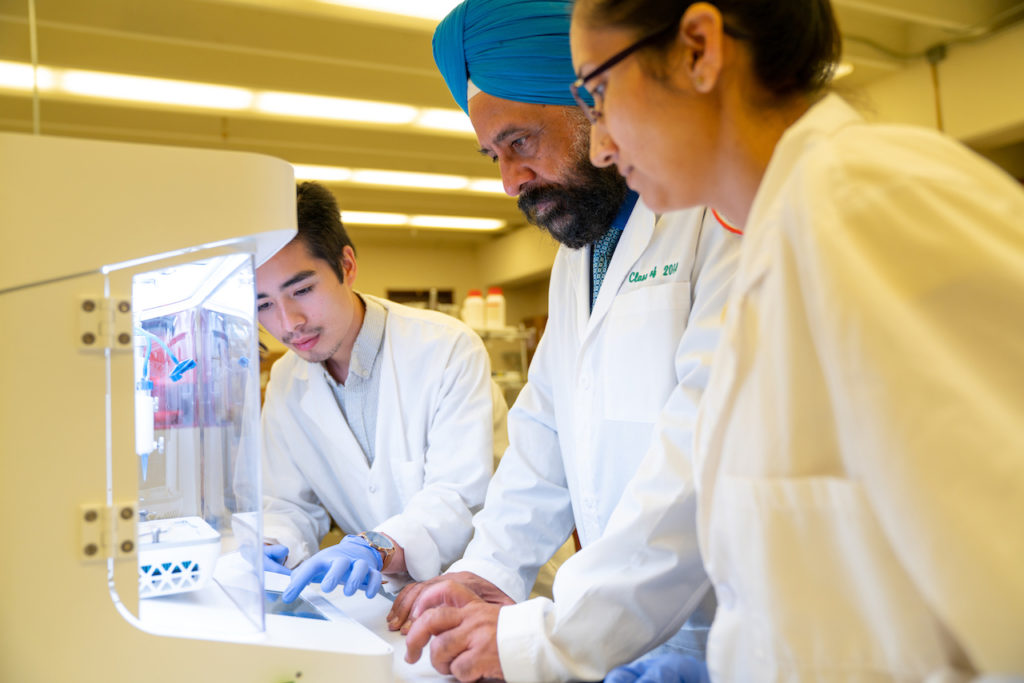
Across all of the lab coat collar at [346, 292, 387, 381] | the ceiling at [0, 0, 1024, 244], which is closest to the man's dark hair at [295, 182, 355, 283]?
the lab coat collar at [346, 292, 387, 381]

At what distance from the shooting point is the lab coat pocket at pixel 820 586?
57 centimetres

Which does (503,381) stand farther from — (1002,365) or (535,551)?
(1002,365)

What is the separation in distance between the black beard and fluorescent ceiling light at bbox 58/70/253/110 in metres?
3.69

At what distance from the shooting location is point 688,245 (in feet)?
3.91

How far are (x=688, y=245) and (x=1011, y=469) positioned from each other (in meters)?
0.73

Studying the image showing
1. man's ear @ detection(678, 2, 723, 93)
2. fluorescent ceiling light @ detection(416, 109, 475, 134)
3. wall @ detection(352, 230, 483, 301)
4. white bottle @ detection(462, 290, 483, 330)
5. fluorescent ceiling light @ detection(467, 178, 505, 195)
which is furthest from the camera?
wall @ detection(352, 230, 483, 301)

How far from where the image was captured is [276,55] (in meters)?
4.14

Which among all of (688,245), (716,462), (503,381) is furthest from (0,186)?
(503,381)

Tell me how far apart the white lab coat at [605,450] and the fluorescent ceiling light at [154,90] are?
371 centimetres

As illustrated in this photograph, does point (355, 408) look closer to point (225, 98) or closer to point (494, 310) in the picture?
point (494, 310)

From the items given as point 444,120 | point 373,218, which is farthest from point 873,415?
point 373,218

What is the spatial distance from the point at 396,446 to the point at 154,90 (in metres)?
3.62

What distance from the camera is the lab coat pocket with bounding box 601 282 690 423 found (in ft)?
3.85

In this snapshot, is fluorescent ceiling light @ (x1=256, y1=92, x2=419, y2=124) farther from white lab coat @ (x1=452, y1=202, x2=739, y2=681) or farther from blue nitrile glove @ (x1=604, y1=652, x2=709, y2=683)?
blue nitrile glove @ (x1=604, y1=652, x2=709, y2=683)
